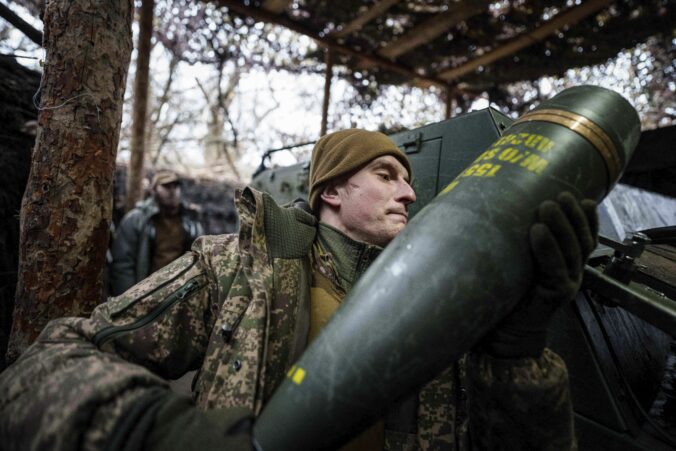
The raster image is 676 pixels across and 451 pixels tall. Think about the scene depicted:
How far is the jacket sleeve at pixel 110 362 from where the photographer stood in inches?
35.1

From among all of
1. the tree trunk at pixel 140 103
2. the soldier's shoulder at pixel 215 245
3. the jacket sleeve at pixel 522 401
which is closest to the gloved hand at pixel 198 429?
the soldier's shoulder at pixel 215 245

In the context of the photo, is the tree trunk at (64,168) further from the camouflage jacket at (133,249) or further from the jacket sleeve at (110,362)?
the camouflage jacket at (133,249)

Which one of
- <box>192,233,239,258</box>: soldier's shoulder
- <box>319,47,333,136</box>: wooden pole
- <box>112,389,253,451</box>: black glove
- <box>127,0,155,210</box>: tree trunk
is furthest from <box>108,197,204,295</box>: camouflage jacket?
<box>112,389,253,451</box>: black glove

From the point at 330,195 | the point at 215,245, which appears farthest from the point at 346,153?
the point at 215,245

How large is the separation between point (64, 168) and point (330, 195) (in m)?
1.20

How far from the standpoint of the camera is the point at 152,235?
445 cm

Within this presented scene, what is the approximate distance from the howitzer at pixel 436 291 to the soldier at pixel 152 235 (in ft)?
12.4

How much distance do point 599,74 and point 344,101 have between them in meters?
4.24

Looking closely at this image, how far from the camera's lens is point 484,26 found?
4.96 metres

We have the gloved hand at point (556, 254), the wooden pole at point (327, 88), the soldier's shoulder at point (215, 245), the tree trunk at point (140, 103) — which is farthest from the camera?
the wooden pole at point (327, 88)

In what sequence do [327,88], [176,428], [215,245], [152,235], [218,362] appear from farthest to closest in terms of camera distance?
[327,88] → [152,235] → [215,245] → [218,362] → [176,428]

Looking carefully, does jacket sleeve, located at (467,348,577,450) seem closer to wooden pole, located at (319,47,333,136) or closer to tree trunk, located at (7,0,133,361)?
tree trunk, located at (7,0,133,361)

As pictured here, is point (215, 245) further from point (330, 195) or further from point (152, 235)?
point (152, 235)

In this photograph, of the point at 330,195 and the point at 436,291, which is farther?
the point at 330,195
